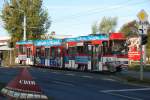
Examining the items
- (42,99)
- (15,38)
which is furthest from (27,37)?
(42,99)

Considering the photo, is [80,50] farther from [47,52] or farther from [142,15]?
[142,15]

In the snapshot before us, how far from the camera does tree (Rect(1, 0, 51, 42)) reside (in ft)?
227

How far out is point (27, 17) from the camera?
69688 mm

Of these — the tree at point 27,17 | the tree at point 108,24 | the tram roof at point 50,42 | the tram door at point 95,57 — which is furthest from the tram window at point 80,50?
the tree at point 108,24

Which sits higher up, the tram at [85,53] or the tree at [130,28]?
the tree at [130,28]

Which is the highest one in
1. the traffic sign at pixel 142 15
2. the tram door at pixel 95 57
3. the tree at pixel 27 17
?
the tree at pixel 27 17

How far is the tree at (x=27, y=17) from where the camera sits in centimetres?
6919

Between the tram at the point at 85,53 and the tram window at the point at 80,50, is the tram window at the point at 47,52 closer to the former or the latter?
the tram at the point at 85,53

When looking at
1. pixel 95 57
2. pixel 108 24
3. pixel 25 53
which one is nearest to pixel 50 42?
pixel 25 53

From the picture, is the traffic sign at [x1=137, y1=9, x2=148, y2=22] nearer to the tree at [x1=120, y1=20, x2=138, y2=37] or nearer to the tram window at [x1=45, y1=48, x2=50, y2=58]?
the tram window at [x1=45, y1=48, x2=50, y2=58]

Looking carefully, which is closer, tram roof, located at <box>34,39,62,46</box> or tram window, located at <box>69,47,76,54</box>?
tram window, located at <box>69,47,76,54</box>

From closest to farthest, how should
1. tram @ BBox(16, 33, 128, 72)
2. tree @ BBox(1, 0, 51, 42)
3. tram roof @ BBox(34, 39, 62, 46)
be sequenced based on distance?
tram @ BBox(16, 33, 128, 72) → tram roof @ BBox(34, 39, 62, 46) → tree @ BBox(1, 0, 51, 42)

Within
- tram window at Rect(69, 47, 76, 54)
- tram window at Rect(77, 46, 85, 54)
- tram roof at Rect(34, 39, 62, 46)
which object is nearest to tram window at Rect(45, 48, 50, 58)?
→ tram roof at Rect(34, 39, 62, 46)

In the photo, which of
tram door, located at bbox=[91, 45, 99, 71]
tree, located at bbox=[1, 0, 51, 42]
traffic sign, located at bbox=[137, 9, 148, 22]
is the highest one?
tree, located at bbox=[1, 0, 51, 42]
